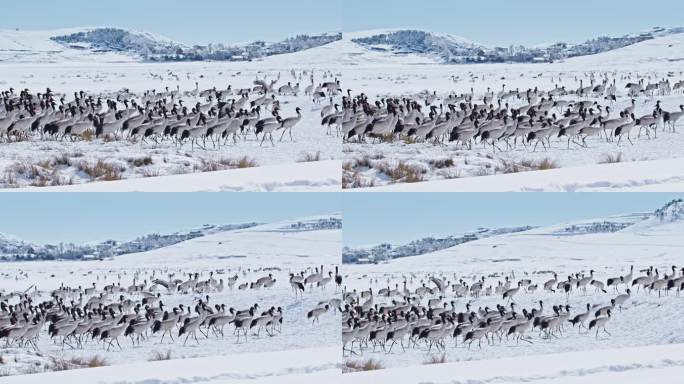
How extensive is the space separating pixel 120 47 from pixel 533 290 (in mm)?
4720

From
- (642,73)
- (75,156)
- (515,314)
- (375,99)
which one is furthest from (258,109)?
(642,73)

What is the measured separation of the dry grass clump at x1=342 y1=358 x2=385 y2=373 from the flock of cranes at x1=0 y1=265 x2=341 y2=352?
0.72 m

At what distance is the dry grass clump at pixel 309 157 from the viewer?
13562 millimetres

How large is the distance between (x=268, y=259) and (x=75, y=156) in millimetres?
2074

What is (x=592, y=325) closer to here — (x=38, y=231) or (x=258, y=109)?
(x=258, y=109)

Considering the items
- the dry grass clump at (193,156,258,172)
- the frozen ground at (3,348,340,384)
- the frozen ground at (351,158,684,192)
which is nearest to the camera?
the frozen ground at (3,348,340,384)

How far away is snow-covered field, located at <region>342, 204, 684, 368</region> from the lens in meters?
12.9

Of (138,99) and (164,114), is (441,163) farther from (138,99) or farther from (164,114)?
(138,99)

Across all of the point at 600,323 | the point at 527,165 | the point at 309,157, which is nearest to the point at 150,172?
the point at 309,157

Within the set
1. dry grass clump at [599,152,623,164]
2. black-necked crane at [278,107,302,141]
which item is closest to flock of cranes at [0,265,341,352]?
black-necked crane at [278,107,302,141]

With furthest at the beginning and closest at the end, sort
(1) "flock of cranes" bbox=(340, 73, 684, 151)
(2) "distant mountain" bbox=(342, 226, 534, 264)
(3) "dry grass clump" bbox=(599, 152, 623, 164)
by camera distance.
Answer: (3) "dry grass clump" bbox=(599, 152, 623, 164), (1) "flock of cranes" bbox=(340, 73, 684, 151), (2) "distant mountain" bbox=(342, 226, 534, 264)

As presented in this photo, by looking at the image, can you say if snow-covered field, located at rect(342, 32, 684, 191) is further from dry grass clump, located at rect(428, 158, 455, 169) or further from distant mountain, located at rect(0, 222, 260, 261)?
distant mountain, located at rect(0, 222, 260, 261)

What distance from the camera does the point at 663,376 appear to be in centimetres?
1238

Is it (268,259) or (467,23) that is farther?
(467,23)
